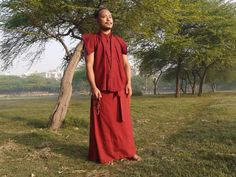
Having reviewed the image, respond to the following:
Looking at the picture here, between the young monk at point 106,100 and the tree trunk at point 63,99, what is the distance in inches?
181

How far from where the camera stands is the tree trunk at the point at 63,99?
34.7 ft

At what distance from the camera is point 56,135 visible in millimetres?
9141

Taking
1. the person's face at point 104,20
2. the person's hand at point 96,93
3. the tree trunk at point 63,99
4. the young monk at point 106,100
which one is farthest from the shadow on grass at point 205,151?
the tree trunk at point 63,99

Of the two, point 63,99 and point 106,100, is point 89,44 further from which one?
point 63,99

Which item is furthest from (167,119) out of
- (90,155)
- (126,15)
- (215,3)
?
(215,3)

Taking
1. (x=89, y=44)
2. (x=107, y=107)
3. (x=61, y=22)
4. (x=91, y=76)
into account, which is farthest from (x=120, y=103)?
(x=61, y=22)

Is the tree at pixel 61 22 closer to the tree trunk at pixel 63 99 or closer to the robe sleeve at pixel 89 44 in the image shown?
the tree trunk at pixel 63 99

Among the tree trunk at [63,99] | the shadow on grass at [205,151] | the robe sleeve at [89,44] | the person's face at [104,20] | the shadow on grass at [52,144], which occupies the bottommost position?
the shadow on grass at [52,144]

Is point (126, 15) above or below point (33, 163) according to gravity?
above

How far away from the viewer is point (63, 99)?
10.9 m

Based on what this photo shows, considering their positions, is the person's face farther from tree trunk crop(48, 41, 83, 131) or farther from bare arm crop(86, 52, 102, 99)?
tree trunk crop(48, 41, 83, 131)

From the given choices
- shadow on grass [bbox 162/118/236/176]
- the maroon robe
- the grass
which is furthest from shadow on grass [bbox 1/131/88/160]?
shadow on grass [bbox 162/118/236/176]

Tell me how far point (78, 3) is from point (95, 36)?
570 centimetres

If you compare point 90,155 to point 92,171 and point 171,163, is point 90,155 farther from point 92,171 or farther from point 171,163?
point 171,163
